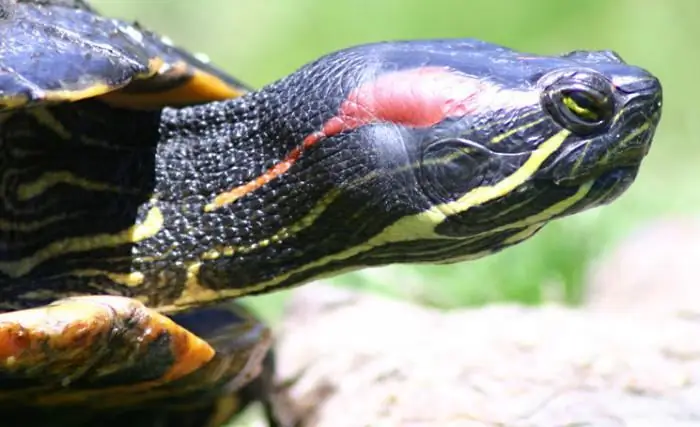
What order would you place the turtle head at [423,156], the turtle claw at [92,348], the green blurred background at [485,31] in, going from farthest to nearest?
1. the green blurred background at [485,31]
2. the turtle head at [423,156]
3. the turtle claw at [92,348]

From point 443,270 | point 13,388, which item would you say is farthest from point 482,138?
point 443,270

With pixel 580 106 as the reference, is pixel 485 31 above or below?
above

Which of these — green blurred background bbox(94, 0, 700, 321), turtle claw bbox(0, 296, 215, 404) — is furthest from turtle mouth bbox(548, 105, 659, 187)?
green blurred background bbox(94, 0, 700, 321)

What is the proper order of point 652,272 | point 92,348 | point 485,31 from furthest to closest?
point 485,31 < point 652,272 < point 92,348

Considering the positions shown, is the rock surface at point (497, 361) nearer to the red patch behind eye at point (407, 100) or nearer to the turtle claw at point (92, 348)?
the turtle claw at point (92, 348)

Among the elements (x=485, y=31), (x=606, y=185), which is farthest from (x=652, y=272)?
(x=485, y=31)

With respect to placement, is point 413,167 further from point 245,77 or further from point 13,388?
point 245,77

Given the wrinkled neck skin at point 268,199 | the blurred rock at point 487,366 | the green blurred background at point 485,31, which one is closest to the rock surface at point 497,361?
the blurred rock at point 487,366

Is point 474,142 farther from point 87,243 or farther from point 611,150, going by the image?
point 87,243
